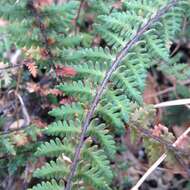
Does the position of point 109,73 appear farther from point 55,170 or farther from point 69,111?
point 55,170

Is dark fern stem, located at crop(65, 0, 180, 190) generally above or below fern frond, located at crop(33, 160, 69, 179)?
Result: above

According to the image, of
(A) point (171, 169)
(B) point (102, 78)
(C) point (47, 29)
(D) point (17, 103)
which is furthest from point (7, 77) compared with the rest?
(A) point (171, 169)

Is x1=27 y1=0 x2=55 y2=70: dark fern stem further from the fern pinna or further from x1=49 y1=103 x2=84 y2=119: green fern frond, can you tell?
x1=49 y1=103 x2=84 y2=119: green fern frond

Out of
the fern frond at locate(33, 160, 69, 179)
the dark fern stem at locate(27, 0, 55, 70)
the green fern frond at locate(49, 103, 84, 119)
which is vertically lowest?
the fern frond at locate(33, 160, 69, 179)

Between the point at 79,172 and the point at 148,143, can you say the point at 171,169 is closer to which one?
the point at 148,143

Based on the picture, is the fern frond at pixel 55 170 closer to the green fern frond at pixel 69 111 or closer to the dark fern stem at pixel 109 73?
the dark fern stem at pixel 109 73

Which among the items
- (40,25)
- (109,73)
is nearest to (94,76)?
(109,73)

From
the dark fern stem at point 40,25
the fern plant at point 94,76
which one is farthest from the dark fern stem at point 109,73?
the dark fern stem at point 40,25

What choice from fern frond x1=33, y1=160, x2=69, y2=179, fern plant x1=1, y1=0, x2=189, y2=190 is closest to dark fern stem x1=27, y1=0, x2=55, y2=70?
fern plant x1=1, y1=0, x2=189, y2=190
